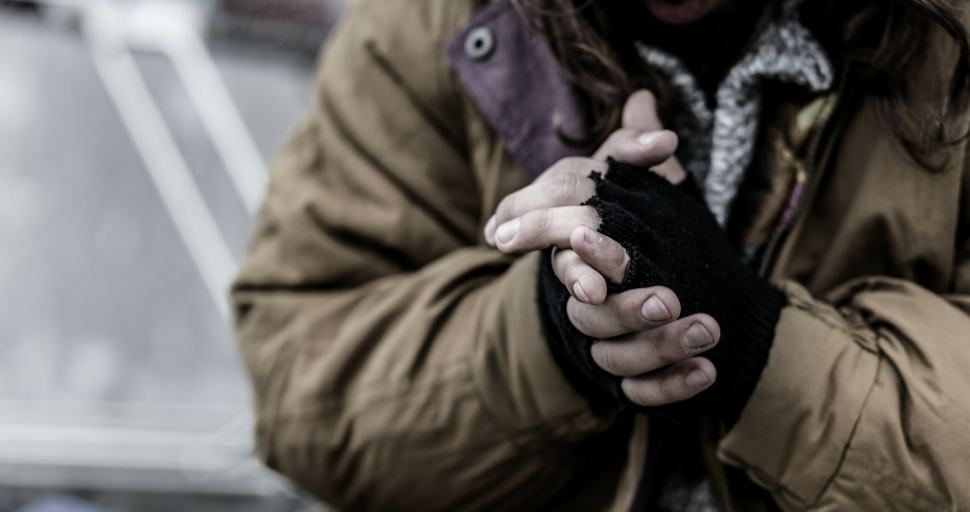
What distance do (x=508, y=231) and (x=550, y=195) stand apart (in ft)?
0.15

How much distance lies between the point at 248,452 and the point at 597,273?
155 cm

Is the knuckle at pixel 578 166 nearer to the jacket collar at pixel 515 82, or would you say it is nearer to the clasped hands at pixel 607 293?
the clasped hands at pixel 607 293

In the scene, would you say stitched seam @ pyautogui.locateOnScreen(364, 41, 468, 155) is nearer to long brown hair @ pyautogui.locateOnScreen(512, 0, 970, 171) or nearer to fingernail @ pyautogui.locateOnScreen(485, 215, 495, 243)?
long brown hair @ pyautogui.locateOnScreen(512, 0, 970, 171)

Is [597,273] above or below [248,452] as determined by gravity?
above

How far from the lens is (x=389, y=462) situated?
90 centimetres

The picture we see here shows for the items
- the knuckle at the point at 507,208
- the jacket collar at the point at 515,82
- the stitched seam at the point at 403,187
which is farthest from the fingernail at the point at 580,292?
the stitched seam at the point at 403,187

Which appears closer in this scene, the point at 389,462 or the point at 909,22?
the point at 909,22

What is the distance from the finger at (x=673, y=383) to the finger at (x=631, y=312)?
0.06 meters

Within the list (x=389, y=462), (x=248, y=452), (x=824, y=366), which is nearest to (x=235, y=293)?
(x=389, y=462)

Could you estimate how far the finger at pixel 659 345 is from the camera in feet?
1.89

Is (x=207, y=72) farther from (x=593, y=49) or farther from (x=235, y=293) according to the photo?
(x=593, y=49)

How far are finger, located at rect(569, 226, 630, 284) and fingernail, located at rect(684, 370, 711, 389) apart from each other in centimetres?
12

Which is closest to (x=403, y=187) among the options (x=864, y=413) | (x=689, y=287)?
(x=689, y=287)

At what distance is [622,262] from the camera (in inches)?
21.7
